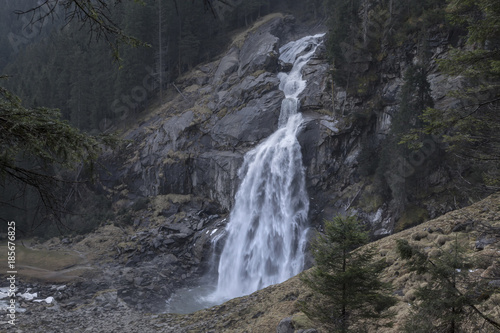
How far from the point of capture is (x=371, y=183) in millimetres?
21516

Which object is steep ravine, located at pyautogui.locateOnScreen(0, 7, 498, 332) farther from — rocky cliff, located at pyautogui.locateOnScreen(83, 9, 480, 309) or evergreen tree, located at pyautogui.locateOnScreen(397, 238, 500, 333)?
evergreen tree, located at pyautogui.locateOnScreen(397, 238, 500, 333)

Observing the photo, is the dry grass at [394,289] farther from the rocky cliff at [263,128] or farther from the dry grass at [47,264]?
the dry grass at [47,264]

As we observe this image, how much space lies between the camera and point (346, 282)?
20.7 ft

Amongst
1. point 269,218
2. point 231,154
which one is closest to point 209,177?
point 231,154

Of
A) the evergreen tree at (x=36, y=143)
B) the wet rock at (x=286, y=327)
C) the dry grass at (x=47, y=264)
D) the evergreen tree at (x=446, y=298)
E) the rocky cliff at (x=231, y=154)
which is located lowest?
the wet rock at (x=286, y=327)

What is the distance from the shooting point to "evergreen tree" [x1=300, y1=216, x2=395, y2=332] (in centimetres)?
625

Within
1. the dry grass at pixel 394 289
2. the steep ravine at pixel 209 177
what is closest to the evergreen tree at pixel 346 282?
the dry grass at pixel 394 289

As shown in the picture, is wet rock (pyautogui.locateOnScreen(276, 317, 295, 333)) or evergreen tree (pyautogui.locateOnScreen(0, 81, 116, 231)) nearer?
evergreen tree (pyautogui.locateOnScreen(0, 81, 116, 231))

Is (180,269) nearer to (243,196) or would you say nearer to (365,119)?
(243,196)

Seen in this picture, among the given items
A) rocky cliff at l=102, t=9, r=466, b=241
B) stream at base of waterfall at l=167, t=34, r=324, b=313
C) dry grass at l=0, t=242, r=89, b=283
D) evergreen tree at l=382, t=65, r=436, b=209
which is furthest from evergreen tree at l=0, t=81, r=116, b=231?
dry grass at l=0, t=242, r=89, b=283

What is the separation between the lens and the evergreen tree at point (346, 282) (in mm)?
6254

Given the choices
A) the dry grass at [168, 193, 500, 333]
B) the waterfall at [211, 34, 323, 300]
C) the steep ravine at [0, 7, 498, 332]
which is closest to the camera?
the dry grass at [168, 193, 500, 333]

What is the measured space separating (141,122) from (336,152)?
23636 millimetres

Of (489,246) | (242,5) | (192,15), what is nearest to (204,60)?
(192,15)
